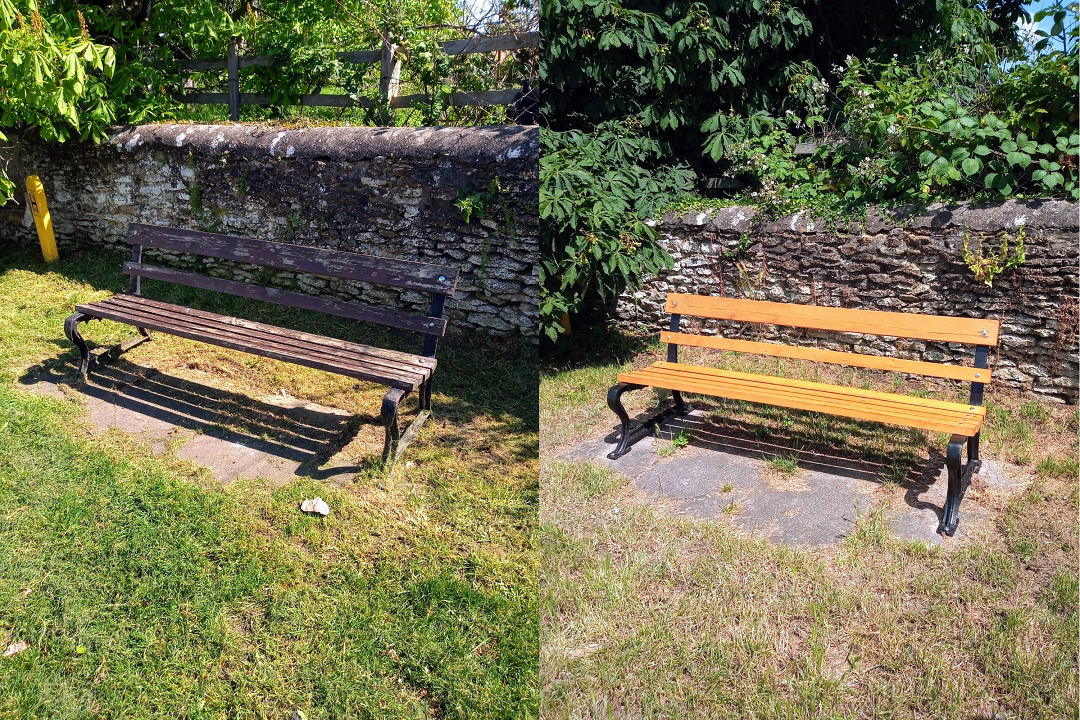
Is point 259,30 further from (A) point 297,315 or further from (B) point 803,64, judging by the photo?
(B) point 803,64

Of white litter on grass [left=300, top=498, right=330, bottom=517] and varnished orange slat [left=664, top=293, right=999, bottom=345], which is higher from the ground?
varnished orange slat [left=664, top=293, right=999, bottom=345]

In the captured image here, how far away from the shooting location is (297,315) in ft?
19.0

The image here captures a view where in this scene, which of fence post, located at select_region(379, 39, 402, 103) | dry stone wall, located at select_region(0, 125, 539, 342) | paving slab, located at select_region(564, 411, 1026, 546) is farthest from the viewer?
fence post, located at select_region(379, 39, 402, 103)

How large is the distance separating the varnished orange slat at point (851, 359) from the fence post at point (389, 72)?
2966mm

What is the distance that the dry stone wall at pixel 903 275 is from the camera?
15.3 ft

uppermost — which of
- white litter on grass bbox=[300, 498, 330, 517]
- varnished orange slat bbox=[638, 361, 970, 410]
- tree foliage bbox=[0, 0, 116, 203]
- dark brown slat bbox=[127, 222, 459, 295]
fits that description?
tree foliage bbox=[0, 0, 116, 203]

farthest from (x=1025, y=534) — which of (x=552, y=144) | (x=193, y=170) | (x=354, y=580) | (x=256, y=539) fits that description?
(x=193, y=170)

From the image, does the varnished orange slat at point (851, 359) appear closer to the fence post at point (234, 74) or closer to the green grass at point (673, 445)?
the green grass at point (673, 445)

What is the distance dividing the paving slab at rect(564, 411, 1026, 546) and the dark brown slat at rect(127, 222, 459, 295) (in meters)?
1.28

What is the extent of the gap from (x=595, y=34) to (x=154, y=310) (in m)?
3.46

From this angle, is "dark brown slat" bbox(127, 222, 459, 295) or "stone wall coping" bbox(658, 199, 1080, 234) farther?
"stone wall coping" bbox(658, 199, 1080, 234)

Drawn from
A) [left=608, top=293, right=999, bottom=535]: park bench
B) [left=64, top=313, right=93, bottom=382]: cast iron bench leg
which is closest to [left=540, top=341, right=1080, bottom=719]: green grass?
Result: [left=608, top=293, right=999, bottom=535]: park bench

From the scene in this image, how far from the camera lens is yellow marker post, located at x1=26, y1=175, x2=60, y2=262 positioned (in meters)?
7.01

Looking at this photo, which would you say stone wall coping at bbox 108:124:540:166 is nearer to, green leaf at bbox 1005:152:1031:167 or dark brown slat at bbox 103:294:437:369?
dark brown slat at bbox 103:294:437:369
